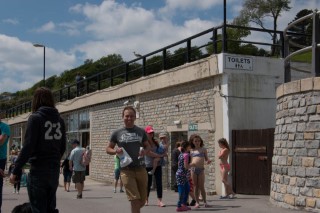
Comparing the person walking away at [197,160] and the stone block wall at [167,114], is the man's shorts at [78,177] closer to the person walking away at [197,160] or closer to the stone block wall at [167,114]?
the stone block wall at [167,114]

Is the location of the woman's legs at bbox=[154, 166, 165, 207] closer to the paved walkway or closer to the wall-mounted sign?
the paved walkway

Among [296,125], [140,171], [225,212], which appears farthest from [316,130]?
[140,171]

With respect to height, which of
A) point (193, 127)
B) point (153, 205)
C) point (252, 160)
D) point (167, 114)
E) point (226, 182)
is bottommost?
point (153, 205)

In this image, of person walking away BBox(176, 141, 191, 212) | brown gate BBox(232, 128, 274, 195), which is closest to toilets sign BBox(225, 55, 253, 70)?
brown gate BBox(232, 128, 274, 195)

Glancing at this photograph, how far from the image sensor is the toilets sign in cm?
1403

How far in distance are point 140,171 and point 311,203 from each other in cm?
388

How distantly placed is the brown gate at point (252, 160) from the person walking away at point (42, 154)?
825 cm

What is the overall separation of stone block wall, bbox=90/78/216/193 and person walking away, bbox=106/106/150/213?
7.50m

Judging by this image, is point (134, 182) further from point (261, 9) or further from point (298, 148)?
point (261, 9)

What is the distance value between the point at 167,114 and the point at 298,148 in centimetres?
798

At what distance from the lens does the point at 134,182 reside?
7090 millimetres

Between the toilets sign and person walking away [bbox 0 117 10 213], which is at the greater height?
the toilets sign

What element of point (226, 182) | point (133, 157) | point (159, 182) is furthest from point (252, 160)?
point (133, 157)

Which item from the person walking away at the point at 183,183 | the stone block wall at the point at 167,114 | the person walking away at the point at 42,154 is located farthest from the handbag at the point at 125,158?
the stone block wall at the point at 167,114
